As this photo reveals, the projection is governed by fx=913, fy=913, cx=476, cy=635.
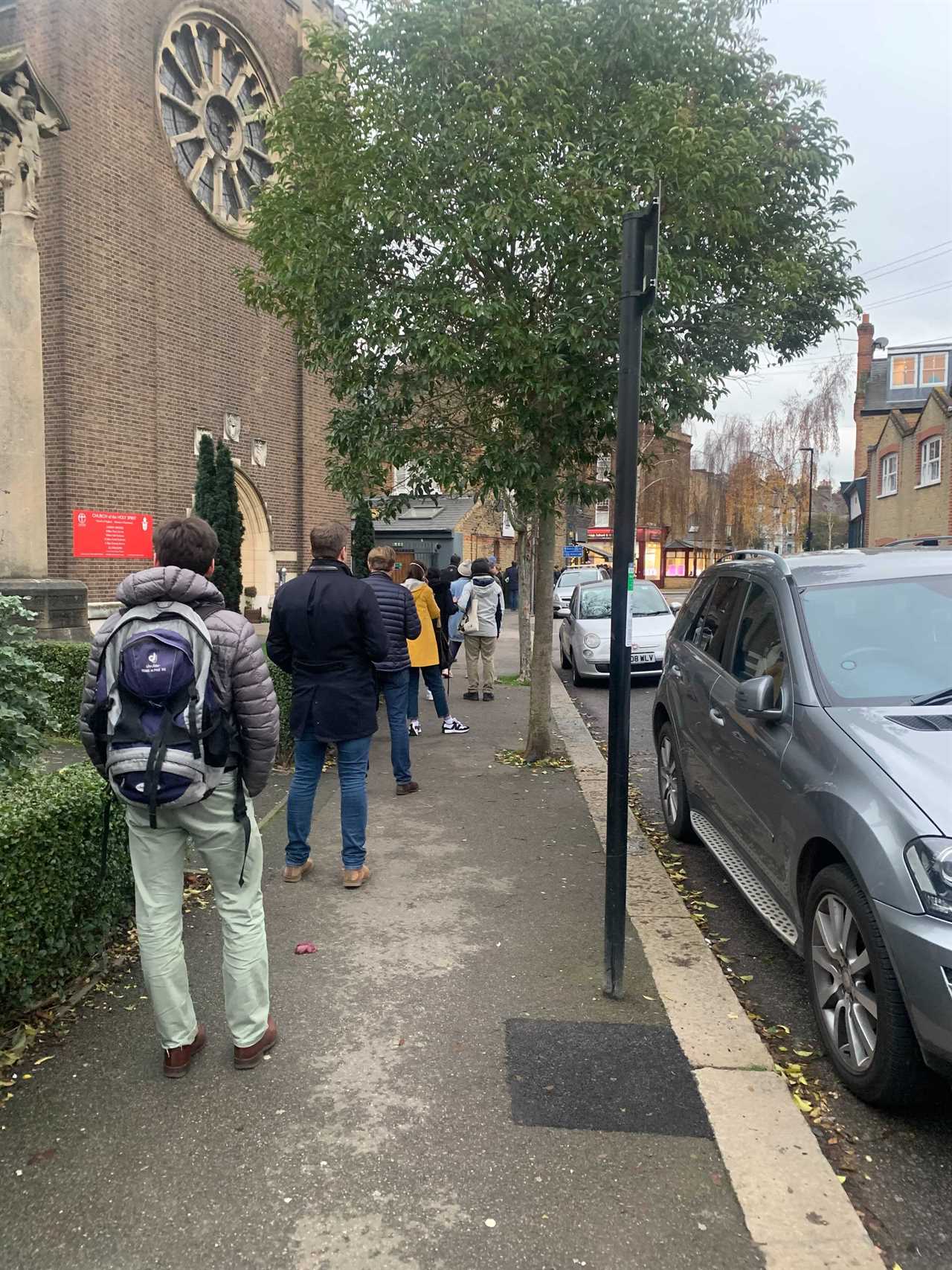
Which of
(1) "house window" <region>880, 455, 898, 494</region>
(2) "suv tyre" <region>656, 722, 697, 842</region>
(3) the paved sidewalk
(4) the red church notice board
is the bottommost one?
(3) the paved sidewalk

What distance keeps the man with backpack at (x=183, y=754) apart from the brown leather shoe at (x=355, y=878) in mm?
1605

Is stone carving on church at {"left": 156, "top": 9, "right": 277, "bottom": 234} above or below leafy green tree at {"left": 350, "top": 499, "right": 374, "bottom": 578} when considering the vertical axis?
above

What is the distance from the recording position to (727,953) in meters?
4.20

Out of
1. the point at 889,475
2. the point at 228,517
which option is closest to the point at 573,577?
the point at 889,475

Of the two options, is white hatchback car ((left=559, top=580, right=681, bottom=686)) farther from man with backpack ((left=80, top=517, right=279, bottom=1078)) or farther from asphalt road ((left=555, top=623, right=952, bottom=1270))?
man with backpack ((left=80, top=517, right=279, bottom=1078))

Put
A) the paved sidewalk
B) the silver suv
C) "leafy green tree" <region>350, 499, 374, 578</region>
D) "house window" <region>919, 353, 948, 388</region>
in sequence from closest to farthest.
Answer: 1. the paved sidewalk
2. the silver suv
3. "leafy green tree" <region>350, 499, 374, 578</region>
4. "house window" <region>919, 353, 948, 388</region>

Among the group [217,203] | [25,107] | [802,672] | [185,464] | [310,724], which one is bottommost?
[310,724]

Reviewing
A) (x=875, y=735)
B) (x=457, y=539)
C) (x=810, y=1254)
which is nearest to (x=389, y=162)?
(x=875, y=735)

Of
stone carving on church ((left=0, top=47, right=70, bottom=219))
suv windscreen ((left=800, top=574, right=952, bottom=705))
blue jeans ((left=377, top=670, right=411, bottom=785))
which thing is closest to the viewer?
suv windscreen ((left=800, top=574, right=952, bottom=705))

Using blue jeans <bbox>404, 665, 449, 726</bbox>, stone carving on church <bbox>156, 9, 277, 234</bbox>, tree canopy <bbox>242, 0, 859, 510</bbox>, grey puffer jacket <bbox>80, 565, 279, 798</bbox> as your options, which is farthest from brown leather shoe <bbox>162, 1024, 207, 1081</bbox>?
stone carving on church <bbox>156, 9, 277, 234</bbox>

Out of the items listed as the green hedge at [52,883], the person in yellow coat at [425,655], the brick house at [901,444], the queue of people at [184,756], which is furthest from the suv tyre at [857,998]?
the brick house at [901,444]

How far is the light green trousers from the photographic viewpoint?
297 centimetres

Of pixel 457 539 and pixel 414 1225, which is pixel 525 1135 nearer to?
pixel 414 1225

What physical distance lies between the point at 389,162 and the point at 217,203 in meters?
14.4
